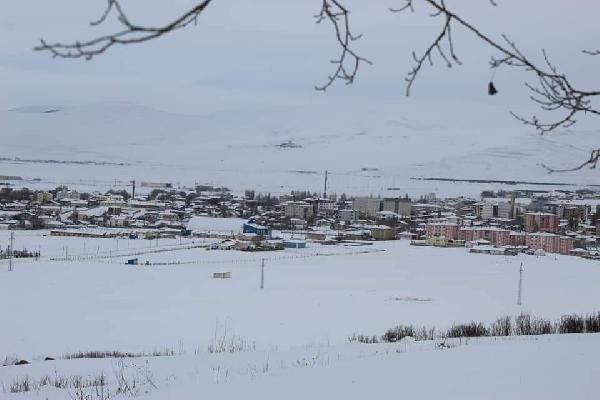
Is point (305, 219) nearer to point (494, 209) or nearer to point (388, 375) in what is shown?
point (494, 209)

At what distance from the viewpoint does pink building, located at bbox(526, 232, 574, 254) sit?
38344mm

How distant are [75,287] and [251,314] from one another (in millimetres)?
5908

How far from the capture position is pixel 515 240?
135 feet

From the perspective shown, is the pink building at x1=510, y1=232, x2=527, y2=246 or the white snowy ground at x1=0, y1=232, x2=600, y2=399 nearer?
the white snowy ground at x1=0, y1=232, x2=600, y2=399

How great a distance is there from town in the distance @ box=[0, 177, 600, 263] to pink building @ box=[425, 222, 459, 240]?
0.20 ft

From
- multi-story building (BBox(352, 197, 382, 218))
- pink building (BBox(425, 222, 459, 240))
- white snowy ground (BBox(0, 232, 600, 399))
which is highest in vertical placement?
multi-story building (BBox(352, 197, 382, 218))

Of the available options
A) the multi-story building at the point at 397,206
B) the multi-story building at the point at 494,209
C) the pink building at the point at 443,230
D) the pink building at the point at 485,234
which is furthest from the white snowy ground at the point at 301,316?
the multi-story building at the point at 494,209

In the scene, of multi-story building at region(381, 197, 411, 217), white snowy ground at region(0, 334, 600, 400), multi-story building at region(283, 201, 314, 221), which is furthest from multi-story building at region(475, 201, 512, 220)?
white snowy ground at region(0, 334, 600, 400)

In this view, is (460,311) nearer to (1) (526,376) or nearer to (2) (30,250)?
(1) (526,376)

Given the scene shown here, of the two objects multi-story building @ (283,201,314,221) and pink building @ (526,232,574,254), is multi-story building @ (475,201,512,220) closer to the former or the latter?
multi-story building @ (283,201,314,221)

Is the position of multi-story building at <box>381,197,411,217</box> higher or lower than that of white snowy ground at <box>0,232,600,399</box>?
higher

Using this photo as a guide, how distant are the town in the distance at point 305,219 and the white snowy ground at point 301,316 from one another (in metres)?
3.67

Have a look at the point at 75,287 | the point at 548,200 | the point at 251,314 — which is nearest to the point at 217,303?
the point at 251,314

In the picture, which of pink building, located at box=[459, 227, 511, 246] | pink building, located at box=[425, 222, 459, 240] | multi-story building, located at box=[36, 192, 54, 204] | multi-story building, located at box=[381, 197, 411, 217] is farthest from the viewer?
multi-story building, located at box=[381, 197, 411, 217]
